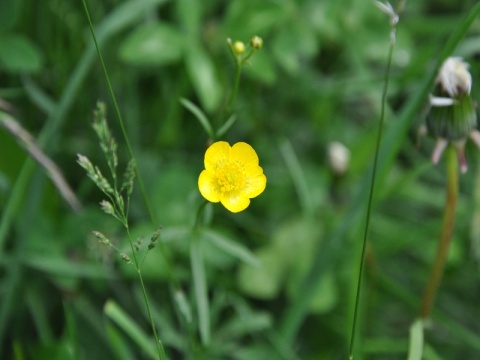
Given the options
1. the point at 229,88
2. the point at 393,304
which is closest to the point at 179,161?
the point at 229,88

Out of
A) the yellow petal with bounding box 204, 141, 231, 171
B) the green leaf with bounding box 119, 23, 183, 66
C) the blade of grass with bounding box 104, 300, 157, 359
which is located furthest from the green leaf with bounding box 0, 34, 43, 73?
the yellow petal with bounding box 204, 141, 231, 171

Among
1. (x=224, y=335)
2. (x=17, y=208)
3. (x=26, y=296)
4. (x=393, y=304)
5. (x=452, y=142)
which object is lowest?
(x=393, y=304)

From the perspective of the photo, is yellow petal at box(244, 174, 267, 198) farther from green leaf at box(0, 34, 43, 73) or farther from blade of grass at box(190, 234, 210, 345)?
green leaf at box(0, 34, 43, 73)

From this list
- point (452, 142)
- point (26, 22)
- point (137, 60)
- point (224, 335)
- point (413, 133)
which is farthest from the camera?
point (413, 133)

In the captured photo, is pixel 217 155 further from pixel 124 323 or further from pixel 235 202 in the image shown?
pixel 124 323

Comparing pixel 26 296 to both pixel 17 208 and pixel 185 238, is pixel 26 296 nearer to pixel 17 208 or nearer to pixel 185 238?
pixel 17 208

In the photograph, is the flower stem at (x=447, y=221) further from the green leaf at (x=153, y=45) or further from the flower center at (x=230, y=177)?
the green leaf at (x=153, y=45)
